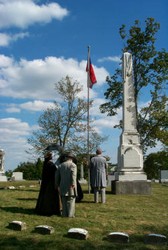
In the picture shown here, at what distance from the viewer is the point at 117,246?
6.46 m

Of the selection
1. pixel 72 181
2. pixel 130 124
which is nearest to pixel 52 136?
pixel 130 124

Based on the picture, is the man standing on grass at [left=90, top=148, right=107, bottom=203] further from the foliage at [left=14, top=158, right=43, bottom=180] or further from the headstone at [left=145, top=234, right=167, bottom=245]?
the foliage at [left=14, top=158, right=43, bottom=180]

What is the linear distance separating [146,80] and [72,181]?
19.1 metres

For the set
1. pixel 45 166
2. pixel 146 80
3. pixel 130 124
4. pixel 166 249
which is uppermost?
pixel 146 80

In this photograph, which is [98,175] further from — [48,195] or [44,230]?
[44,230]

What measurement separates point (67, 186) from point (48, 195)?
0.76 m

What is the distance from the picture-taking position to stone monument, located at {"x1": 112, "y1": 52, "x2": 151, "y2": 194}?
A: 47.2ft

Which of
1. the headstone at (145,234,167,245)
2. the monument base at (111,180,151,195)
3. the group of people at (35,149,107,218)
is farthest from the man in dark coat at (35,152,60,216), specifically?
the monument base at (111,180,151,195)

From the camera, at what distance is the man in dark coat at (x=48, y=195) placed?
30.8ft

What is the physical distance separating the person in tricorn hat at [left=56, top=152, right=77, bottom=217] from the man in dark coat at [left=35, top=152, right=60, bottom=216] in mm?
399

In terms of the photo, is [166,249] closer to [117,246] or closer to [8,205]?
[117,246]

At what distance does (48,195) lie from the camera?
9.53m

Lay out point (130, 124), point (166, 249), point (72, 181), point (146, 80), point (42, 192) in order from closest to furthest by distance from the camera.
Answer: point (166, 249), point (72, 181), point (42, 192), point (130, 124), point (146, 80)

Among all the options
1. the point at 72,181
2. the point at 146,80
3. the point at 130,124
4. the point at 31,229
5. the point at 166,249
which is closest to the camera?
the point at 166,249
